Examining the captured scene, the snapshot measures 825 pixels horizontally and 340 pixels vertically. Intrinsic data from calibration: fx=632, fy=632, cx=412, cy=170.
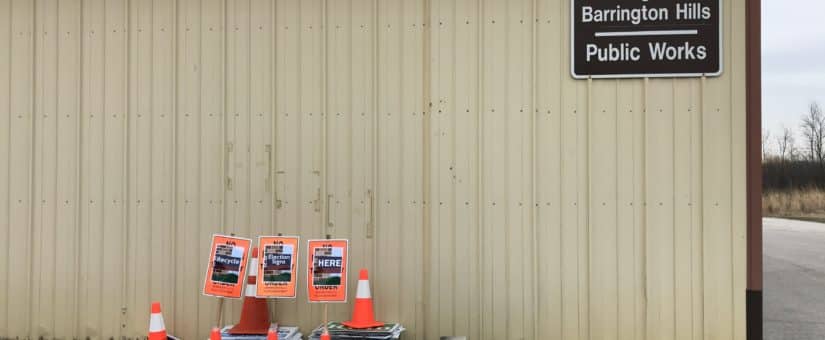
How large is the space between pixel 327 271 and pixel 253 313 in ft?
2.36

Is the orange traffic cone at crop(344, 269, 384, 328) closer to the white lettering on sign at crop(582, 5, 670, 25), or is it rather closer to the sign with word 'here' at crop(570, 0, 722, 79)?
the sign with word 'here' at crop(570, 0, 722, 79)

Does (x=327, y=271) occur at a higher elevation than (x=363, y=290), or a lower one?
higher

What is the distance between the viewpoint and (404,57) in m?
4.64

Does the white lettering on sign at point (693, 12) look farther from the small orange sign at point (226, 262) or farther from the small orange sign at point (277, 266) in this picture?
the small orange sign at point (226, 262)

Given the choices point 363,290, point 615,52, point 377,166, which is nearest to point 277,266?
point 363,290

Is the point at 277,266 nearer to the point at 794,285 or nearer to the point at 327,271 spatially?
the point at 327,271

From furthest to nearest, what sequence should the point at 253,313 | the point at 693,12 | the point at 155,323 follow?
the point at 253,313 < the point at 693,12 < the point at 155,323

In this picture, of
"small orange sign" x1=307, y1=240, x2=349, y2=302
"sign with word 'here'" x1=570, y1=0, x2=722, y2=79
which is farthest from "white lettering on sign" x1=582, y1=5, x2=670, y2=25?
"small orange sign" x1=307, y1=240, x2=349, y2=302

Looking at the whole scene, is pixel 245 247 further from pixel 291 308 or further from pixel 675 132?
pixel 675 132

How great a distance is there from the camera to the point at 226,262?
429 centimetres

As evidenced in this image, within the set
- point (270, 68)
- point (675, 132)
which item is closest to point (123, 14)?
point (270, 68)

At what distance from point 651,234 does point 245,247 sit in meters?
2.82

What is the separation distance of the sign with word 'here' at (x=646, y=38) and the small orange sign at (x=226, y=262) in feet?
8.62

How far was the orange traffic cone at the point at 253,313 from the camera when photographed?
4477 mm
